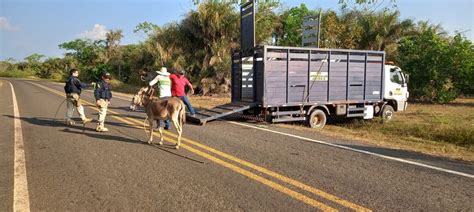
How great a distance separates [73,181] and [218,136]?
4207 mm

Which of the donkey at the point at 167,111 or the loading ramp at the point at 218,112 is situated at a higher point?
the donkey at the point at 167,111

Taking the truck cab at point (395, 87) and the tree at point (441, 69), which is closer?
the truck cab at point (395, 87)

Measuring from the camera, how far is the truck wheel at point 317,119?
1222 cm

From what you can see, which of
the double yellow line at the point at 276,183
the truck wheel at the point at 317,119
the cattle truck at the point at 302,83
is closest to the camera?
the double yellow line at the point at 276,183

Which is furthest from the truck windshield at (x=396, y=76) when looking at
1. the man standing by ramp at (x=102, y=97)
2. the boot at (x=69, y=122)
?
the boot at (x=69, y=122)

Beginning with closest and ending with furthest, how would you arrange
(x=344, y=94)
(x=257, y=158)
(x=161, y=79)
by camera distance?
(x=257, y=158)
(x=161, y=79)
(x=344, y=94)

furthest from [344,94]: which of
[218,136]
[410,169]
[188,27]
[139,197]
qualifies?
[188,27]

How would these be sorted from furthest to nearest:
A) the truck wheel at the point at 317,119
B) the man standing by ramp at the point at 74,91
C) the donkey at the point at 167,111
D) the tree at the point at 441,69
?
the tree at the point at 441,69 → the truck wheel at the point at 317,119 → the man standing by ramp at the point at 74,91 → the donkey at the point at 167,111

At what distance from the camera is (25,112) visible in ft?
47.9

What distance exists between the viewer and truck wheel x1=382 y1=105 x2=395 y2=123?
556 inches

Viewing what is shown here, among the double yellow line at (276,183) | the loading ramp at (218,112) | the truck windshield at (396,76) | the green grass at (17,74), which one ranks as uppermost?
the green grass at (17,74)

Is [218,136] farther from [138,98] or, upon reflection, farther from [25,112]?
[25,112]

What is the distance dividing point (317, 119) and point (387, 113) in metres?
3.46

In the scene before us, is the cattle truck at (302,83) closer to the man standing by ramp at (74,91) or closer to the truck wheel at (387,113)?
the truck wheel at (387,113)
